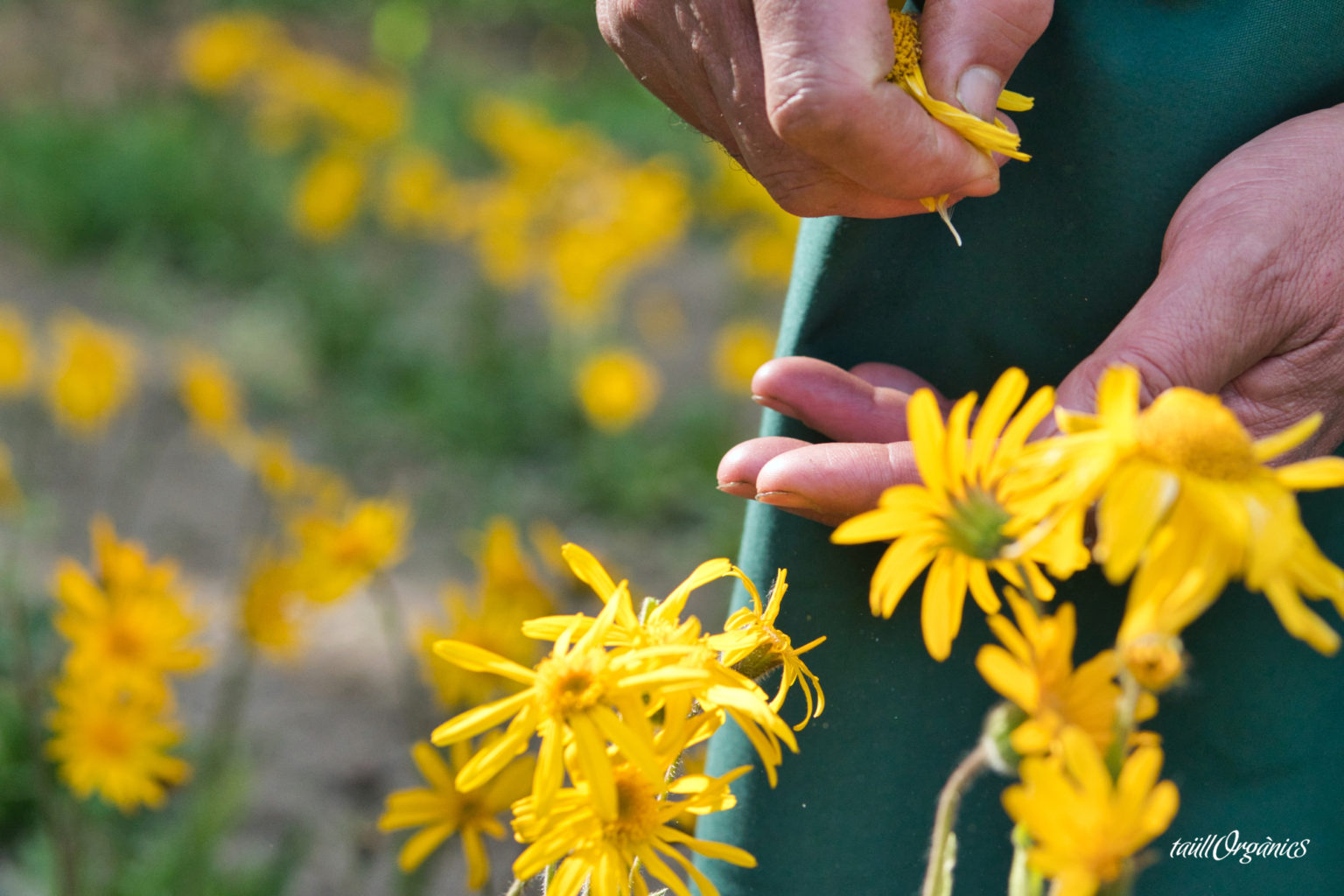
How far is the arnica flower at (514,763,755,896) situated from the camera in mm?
588

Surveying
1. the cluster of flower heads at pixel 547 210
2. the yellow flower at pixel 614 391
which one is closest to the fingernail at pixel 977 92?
the cluster of flower heads at pixel 547 210

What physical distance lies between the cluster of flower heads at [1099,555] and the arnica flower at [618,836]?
173 mm

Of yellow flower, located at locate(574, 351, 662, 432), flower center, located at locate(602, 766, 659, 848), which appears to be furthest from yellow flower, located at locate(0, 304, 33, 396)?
flower center, located at locate(602, 766, 659, 848)

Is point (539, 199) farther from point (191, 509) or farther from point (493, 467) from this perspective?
point (191, 509)

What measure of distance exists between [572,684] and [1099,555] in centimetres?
27

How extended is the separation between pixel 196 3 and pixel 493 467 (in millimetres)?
6538

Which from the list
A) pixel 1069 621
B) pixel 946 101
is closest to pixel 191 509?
pixel 946 101

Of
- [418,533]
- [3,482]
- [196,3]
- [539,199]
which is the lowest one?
[3,482]

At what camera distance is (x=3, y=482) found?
202 cm

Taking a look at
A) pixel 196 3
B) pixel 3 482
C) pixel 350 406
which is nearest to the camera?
pixel 3 482

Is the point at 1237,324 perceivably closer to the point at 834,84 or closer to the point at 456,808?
the point at 834,84

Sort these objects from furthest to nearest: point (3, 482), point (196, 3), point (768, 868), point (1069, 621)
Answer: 1. point (196, 3)
2. point (3, 482)
3. point (768, 868)
4. point (1069, 621)

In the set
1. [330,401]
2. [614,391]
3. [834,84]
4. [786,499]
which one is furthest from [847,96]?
[330,401]

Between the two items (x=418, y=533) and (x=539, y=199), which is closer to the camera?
(x=418, y=533)
